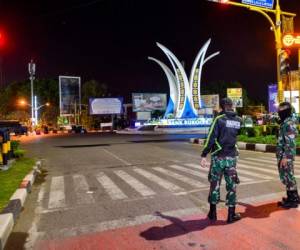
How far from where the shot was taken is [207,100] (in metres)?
89.5

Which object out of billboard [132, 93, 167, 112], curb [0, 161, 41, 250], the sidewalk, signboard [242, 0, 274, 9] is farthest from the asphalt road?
billboard [132, 93, 167, 112]

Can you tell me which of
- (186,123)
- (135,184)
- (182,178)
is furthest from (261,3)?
(186,123)

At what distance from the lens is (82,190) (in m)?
8.87

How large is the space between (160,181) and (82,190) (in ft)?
6.29

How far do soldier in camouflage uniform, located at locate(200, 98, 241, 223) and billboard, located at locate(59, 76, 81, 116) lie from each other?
75856mm

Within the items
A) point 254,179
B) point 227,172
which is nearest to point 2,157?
point 254,179

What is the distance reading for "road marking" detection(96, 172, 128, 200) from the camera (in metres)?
8.01

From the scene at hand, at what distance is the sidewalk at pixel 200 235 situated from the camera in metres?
4.90

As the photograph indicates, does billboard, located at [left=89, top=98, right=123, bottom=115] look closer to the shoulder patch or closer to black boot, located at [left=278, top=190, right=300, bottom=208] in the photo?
black boot, located at [left=278, top=190, right=300, bottom=208]

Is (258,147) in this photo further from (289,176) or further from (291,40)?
(289,176)

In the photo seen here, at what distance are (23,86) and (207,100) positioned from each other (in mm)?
48486

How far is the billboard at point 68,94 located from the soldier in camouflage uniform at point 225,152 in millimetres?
75856

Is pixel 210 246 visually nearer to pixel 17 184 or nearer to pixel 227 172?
pixel 227 172

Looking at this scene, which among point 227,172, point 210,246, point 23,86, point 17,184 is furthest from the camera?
point 23,86
